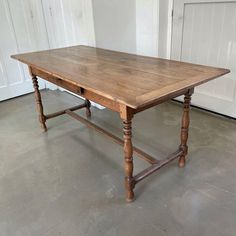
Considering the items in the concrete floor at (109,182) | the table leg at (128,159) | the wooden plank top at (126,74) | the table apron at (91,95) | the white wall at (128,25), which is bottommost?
the concrete floor at (109,182)

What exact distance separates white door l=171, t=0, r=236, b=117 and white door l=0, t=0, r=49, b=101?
6.42ft

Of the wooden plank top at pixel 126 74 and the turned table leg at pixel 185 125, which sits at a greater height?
the wooden plank top at pixel 126 74

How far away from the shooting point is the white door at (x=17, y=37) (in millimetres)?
3395

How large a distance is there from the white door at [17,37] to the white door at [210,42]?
1.96 metres

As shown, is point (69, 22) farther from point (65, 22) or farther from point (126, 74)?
point (126, 74)

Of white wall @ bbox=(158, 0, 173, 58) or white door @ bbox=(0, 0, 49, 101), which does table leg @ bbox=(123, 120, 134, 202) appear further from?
white door @ bbox=(0, 0, 49, 101)

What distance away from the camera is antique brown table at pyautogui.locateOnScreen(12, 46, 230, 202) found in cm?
141

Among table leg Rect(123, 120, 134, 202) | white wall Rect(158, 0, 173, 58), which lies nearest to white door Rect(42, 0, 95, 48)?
white wall Rect(158, 0, 173, 58)

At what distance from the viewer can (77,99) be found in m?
3.63

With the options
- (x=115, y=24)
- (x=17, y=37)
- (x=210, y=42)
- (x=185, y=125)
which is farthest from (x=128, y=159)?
(x=17, y=37)

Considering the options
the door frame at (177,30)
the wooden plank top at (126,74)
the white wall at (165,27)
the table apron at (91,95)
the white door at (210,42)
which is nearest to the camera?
the wooden plank top at (126,74)

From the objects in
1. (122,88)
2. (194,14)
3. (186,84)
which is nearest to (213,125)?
(194,14)

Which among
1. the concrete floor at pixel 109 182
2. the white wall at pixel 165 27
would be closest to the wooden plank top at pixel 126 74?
the concrete floor at pixel 109 182

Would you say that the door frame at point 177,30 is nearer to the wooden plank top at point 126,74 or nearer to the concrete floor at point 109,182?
the concrete floor at point 109,182
